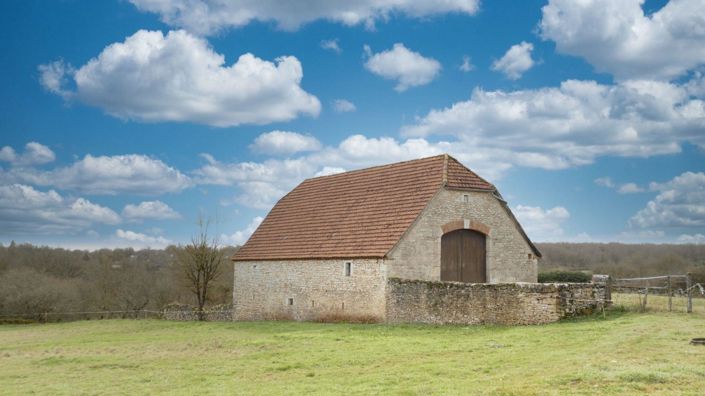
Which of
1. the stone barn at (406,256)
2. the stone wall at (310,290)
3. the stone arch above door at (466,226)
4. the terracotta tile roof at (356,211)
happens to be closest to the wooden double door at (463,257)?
the stone barn at (406,256)

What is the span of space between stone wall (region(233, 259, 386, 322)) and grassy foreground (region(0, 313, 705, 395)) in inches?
57.4

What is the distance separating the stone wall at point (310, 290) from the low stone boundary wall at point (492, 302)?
1267mm

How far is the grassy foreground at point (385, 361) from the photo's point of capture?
12711mm

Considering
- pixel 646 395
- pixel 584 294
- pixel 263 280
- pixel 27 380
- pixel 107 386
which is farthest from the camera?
pixel 263 280

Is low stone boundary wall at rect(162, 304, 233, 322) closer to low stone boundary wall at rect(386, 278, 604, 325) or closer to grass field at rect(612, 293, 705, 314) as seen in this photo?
low stone boundary wall at rect(386, 278, 604, 325)

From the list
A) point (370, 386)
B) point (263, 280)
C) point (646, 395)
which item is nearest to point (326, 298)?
point (263, 280)

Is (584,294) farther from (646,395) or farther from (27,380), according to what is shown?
(27,380)

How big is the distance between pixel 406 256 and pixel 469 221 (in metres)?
3.39

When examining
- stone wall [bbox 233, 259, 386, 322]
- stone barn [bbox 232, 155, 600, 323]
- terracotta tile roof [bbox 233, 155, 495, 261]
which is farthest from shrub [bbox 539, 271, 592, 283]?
stone wall [bbox 233, 259, 386, 322]

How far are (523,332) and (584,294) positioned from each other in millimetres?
4048

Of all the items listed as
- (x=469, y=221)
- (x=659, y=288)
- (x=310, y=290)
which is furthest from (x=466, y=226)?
(x=659, y=288)

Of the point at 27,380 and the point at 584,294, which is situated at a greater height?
the point at 584,294

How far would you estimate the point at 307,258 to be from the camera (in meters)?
28.8

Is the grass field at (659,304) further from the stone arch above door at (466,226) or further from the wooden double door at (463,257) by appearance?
the stone arch above door at (466,226)
